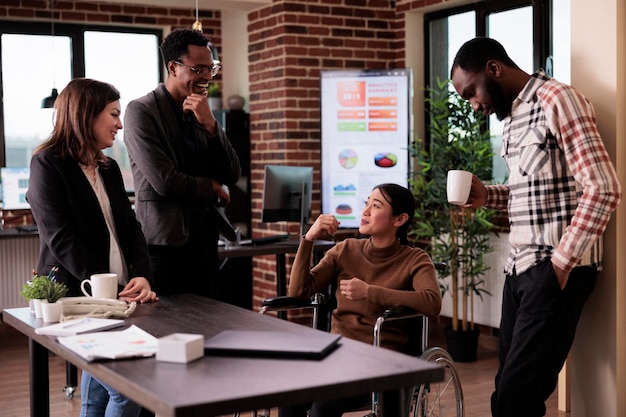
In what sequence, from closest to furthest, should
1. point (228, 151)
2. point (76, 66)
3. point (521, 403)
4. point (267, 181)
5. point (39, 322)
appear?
point (39, 322) → point (521, 403) → point (228, 151) → point (267, 181) → point (76, 66)

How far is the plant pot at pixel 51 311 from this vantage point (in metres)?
2.55

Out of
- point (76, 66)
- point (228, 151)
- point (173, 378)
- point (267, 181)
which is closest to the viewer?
point (173, 378)

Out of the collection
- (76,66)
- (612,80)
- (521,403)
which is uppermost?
(76,66)

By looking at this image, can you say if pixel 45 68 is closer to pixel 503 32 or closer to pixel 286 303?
pixel 503 32

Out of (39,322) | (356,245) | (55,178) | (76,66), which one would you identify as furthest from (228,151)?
(76,66)

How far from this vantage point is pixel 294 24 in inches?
250

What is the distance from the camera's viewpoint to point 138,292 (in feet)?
9.46

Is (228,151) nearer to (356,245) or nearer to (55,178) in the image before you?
(356,245)

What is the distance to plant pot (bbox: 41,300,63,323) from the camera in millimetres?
2549

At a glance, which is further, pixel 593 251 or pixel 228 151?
pixel 228 151

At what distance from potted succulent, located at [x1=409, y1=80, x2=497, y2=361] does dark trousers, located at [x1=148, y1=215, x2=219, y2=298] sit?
2.33m

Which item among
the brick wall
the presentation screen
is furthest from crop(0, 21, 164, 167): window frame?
the presentation screen

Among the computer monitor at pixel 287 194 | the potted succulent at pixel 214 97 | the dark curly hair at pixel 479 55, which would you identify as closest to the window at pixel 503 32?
the computer monitor at pixel 287 194

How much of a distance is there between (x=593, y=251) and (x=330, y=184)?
3.56 m
